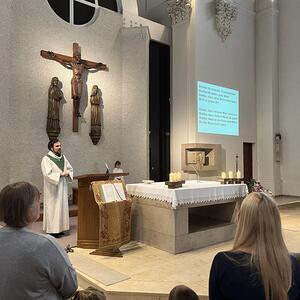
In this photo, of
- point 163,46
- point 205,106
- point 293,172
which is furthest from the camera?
point 293,172

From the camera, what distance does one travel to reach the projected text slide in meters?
9.29

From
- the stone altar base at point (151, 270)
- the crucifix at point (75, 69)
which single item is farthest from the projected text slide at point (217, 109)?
the stone altar base at point (151, 270)

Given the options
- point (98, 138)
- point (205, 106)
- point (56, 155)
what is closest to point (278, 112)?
point (205, 106)

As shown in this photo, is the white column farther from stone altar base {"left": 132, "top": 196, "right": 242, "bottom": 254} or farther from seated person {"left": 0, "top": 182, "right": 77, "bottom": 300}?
seated person {"left": 0, "top": 182, "right": 77, "bottom": 300}

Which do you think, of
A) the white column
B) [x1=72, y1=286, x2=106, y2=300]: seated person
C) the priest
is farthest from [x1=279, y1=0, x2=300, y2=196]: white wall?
[x1=72, y1=286, x2=106, y2=300]: seated person

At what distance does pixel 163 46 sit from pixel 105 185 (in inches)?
270

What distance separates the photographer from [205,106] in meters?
9.38

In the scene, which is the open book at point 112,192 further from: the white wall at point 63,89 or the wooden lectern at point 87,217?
the white wall at point 63,89

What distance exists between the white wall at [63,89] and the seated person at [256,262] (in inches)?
228

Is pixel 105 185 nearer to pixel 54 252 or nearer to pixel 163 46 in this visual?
pixel 54 252

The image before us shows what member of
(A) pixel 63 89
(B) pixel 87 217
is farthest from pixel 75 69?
(B) pixel 87 217

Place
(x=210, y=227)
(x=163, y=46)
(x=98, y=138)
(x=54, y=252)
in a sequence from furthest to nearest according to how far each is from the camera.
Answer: (x=163, y=46) → (x=98, y=138) → (x=210, y=227) → (x=54, y=252)

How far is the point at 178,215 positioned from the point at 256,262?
9.74 ft

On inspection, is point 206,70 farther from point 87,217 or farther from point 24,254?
point 24,254
